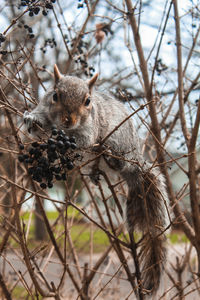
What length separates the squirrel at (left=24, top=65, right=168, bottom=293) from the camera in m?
1.90

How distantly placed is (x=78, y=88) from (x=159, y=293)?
4.47 feet

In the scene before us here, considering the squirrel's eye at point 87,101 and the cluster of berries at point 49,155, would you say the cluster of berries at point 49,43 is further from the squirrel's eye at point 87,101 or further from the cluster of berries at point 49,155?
the cluster of berries at point 49,155

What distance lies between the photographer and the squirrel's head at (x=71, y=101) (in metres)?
1.83

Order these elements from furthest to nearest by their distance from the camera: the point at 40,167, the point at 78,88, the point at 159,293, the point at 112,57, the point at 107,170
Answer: the point at 112,57
the point at 107,170
the point at 159,293
the point at 78,88
the point at 40,167

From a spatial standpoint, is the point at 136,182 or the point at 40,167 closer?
the point at 40,167

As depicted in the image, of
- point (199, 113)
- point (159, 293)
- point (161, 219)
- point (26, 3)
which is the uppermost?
point (26, 3)

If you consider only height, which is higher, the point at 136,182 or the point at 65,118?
the point at 136,182

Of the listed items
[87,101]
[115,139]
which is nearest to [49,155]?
[87,101]

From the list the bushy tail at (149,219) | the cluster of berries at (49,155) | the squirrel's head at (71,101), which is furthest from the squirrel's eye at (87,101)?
the cluster of berries at (49,155)

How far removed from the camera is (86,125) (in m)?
2.12

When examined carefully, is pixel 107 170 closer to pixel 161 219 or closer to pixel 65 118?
pixel 161 219

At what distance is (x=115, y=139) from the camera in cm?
254

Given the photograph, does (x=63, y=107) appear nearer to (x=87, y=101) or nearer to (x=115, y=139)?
(x=87, y=101)

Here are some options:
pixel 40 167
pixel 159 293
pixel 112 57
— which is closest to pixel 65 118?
pixel 40 167
